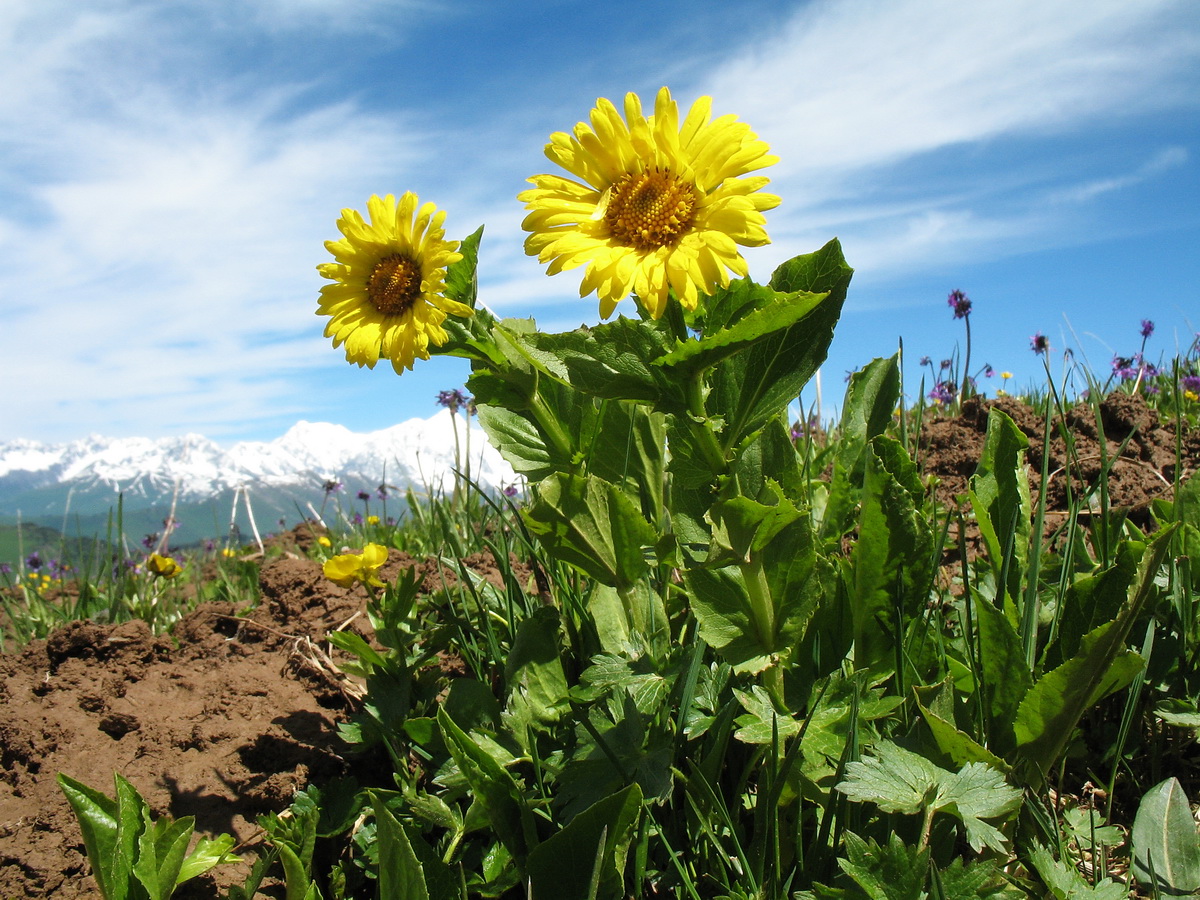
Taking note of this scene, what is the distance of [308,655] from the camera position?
254 cm

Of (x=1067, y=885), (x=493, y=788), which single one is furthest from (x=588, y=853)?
(x=1067, y=885)

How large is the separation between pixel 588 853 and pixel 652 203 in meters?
1.28

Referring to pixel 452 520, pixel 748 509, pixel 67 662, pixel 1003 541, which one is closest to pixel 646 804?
pixel 748 509

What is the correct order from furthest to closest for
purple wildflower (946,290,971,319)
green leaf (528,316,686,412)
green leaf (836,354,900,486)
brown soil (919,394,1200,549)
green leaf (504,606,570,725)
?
purple wildflower (946,290,971,319) < brown soil (919,394,1200,549) < green leaf (836,354,900,486) < green leaf (504,606,570,725) < green leaf (528,316,686,412)

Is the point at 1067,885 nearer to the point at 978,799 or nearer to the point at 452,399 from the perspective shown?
the point at 978,799

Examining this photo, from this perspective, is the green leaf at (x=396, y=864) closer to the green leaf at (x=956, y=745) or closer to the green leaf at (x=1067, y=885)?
the green leaf at (x=956, y=745)

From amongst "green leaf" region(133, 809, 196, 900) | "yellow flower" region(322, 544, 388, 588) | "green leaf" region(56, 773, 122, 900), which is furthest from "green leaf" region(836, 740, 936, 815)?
"yellow flower" region(322, 544, 388, 588)

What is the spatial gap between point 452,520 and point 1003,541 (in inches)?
96.2

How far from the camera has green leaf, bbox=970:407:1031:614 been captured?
1.88 metres

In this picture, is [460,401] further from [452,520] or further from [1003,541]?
[1003,541]

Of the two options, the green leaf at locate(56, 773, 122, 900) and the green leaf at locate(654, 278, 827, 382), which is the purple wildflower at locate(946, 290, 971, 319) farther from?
the green leaf at locate(56, 773, 122, 900)

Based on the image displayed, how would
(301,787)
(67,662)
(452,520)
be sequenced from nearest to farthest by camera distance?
(301,787), (67,662), (452,520)

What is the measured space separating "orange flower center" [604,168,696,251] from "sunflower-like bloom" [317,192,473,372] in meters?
0.39

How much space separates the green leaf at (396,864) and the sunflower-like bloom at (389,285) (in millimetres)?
956
